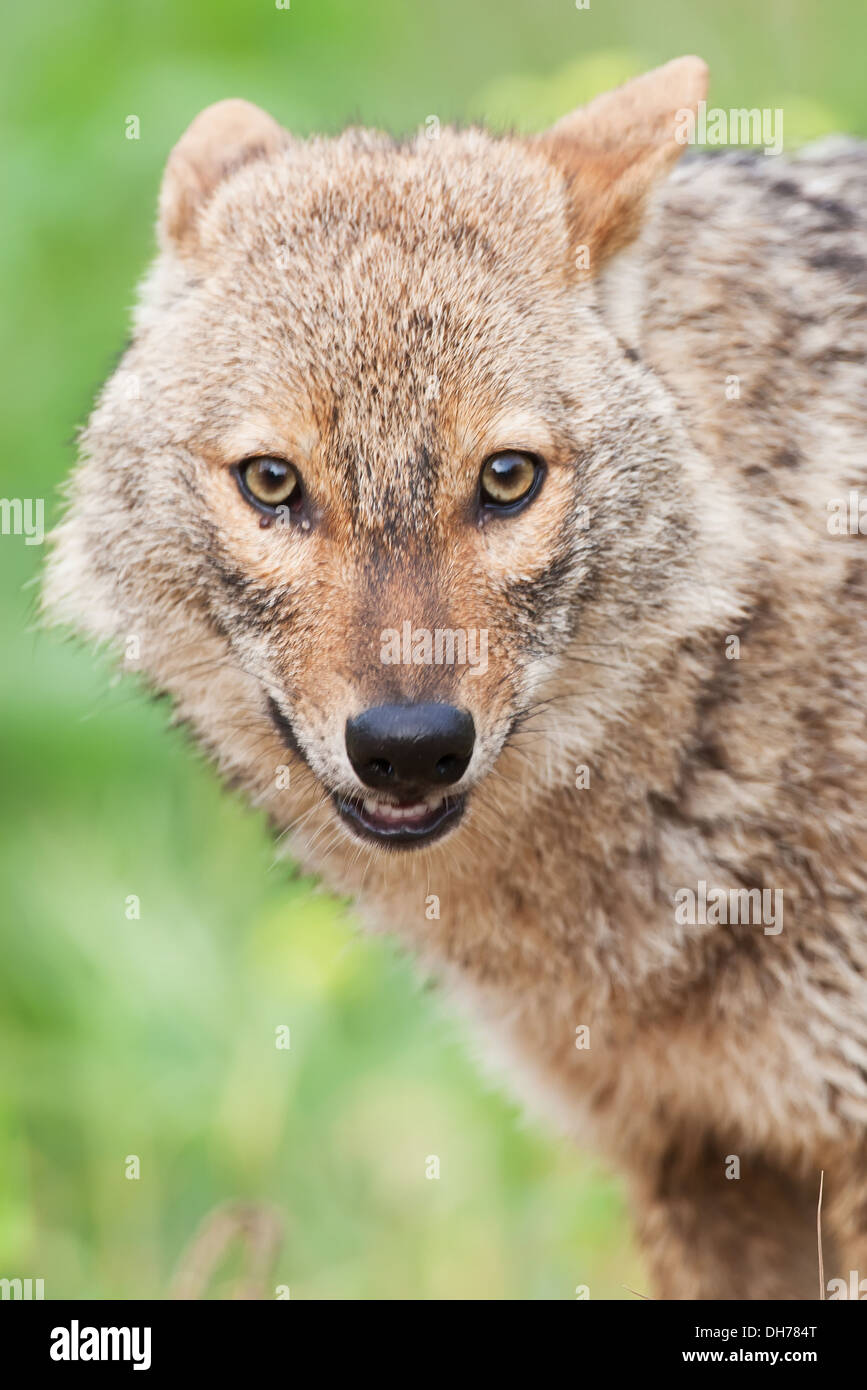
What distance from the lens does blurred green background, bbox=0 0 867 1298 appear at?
6859mm

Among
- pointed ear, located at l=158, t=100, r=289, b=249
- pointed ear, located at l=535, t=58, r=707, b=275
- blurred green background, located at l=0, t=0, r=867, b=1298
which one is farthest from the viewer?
blurred green background, located at l=0, t=0, r=867, b=1298

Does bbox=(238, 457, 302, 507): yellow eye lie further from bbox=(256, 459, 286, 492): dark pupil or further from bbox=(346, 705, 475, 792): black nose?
bbox=(346, 705, 475, 792): black nose

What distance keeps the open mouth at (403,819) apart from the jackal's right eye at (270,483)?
79 centimetres

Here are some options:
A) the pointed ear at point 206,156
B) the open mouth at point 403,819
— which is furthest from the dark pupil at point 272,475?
the pointed ear at point 206,156

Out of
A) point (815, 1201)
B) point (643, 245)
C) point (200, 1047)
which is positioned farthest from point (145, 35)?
point (815, 1201)

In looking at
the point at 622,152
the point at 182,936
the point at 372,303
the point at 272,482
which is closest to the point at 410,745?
the point at 272,482

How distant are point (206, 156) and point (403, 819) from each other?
223 cm

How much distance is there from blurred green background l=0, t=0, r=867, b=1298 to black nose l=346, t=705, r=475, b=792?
7.38ft

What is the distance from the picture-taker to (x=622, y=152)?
183 inches

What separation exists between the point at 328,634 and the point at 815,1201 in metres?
2.86

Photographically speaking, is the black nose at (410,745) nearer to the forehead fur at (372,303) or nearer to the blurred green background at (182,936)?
the forehead fur at (372,303)

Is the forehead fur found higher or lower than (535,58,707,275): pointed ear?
lower

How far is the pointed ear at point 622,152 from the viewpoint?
14.9 ft

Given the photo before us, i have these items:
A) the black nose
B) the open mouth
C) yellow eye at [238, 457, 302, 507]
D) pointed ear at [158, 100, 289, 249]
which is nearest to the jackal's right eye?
yellow eye at [238, 457, 302, 507]
